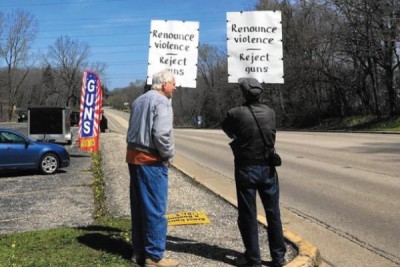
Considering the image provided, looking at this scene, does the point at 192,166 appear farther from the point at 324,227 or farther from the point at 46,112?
the point at 46,112

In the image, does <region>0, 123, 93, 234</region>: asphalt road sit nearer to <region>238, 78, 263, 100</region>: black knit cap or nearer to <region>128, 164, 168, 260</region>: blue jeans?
<region>128, 164, 168, 260</region>: blue jeans

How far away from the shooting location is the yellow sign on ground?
25.2ft

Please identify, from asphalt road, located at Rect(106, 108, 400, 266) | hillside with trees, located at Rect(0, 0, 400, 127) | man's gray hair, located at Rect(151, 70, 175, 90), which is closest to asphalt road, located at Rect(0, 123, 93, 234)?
man's gray hair, located at Rect(151, 70, 175, 90)

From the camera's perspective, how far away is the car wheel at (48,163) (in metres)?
16.1

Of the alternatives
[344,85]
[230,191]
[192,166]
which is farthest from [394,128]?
[230,191]

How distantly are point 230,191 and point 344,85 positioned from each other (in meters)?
40.3

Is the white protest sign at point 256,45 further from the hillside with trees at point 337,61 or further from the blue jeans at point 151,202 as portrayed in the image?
the hillside with trees at point 337,61

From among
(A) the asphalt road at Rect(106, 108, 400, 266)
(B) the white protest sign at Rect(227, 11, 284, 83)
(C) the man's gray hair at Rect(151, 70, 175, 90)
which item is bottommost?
(A) the asphalt road at Rect(106, 108, 400, 266)

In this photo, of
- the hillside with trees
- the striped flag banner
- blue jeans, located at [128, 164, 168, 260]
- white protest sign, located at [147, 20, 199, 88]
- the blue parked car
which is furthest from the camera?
the hillside with trees

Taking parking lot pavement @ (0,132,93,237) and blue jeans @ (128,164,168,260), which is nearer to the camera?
blue jeans @ (128,164,168,260)

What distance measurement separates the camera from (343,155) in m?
18.3

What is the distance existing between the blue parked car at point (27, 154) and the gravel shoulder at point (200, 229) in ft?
14.5

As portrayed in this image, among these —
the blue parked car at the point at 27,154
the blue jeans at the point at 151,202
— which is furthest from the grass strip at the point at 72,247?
the blue parked car at the point at 27,154

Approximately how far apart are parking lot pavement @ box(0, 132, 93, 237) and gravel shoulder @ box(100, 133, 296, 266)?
2.03ft
